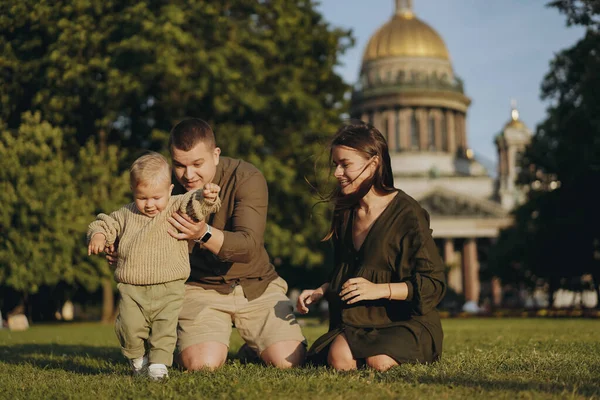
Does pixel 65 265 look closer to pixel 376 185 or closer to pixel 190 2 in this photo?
pixel 190 2

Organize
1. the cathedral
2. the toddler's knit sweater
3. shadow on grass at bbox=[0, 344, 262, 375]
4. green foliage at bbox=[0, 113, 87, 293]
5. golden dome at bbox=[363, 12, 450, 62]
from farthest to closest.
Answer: golden dome at bbox=[363, 12, 450, 62], the cathedral, green foliage at bbox=[0, 113, 87, 293], shadow on grass at bbox=[0, 344, 262, 375], the toddler's knit sweater

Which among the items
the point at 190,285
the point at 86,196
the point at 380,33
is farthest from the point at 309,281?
the point at 380,33

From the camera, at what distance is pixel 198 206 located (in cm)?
552

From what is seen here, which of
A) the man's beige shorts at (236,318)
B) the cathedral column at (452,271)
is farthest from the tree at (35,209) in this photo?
the cathedral column at (452,271)

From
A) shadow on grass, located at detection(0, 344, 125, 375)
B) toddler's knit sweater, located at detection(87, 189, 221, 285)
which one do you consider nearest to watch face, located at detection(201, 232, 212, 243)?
toddler's knit sweater, located at detection(87, 189, 221, 285)

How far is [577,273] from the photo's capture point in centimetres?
3409

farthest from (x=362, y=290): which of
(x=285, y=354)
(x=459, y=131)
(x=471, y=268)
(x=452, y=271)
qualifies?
(x=459, y=131)

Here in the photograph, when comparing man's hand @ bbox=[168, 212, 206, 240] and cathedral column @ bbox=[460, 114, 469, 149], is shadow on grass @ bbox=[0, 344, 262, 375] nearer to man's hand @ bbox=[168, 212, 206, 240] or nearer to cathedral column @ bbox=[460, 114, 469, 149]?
man's hand @ bbox=[168, 212, 206, 240]

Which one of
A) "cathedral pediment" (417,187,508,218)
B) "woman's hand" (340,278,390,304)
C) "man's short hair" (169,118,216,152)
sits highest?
"cathedral pediment" (417,187,508,218)

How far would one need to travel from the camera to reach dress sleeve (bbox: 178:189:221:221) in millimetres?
5489

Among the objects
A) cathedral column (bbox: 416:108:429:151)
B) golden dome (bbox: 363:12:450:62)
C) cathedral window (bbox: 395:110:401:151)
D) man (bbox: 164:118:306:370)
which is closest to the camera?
man (bbox: 164:118:306:370)

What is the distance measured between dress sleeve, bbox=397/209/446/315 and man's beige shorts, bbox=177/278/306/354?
125 centimetres

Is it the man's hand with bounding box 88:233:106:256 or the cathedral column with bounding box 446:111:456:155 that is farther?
the cathedral column with bounding box 446:111:456:155

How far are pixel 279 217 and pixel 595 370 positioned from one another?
18388mm
